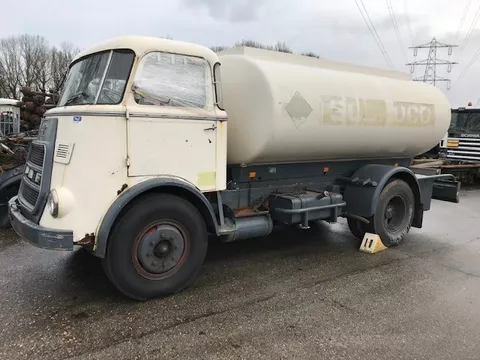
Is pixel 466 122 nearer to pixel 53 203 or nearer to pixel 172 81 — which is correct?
pixel 172 81

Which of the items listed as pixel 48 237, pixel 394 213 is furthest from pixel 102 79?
pixel 394 213

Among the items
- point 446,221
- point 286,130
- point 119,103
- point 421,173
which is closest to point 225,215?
point 286,130

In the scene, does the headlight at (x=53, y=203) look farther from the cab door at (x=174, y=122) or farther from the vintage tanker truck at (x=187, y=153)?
the cab door at (x=174, y=122)

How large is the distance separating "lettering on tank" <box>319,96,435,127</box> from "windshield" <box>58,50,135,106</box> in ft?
8.59

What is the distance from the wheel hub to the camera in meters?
4.33

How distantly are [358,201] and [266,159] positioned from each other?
187cm

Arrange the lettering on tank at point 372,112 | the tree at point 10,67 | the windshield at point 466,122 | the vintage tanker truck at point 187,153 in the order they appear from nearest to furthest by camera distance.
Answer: the vintage tanker truck at point 187,153 < the lettering on tank at point 372,112 < the windshield at point 466,122 < the tree at point 10,67

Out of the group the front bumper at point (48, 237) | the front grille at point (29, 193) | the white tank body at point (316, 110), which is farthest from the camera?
the white tank body at point (316, 110)

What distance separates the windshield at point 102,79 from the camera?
13.9 feet

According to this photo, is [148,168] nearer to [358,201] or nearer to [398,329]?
[398,329]

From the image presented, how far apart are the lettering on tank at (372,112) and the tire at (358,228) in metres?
1.57

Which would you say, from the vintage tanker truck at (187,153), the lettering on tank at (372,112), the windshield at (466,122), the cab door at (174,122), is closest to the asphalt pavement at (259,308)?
the vintage tanker truck at (187,153)

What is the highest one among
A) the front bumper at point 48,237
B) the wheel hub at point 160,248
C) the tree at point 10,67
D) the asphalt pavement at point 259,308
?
the tree at point 10,67

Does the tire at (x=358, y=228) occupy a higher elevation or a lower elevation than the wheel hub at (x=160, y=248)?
lower
